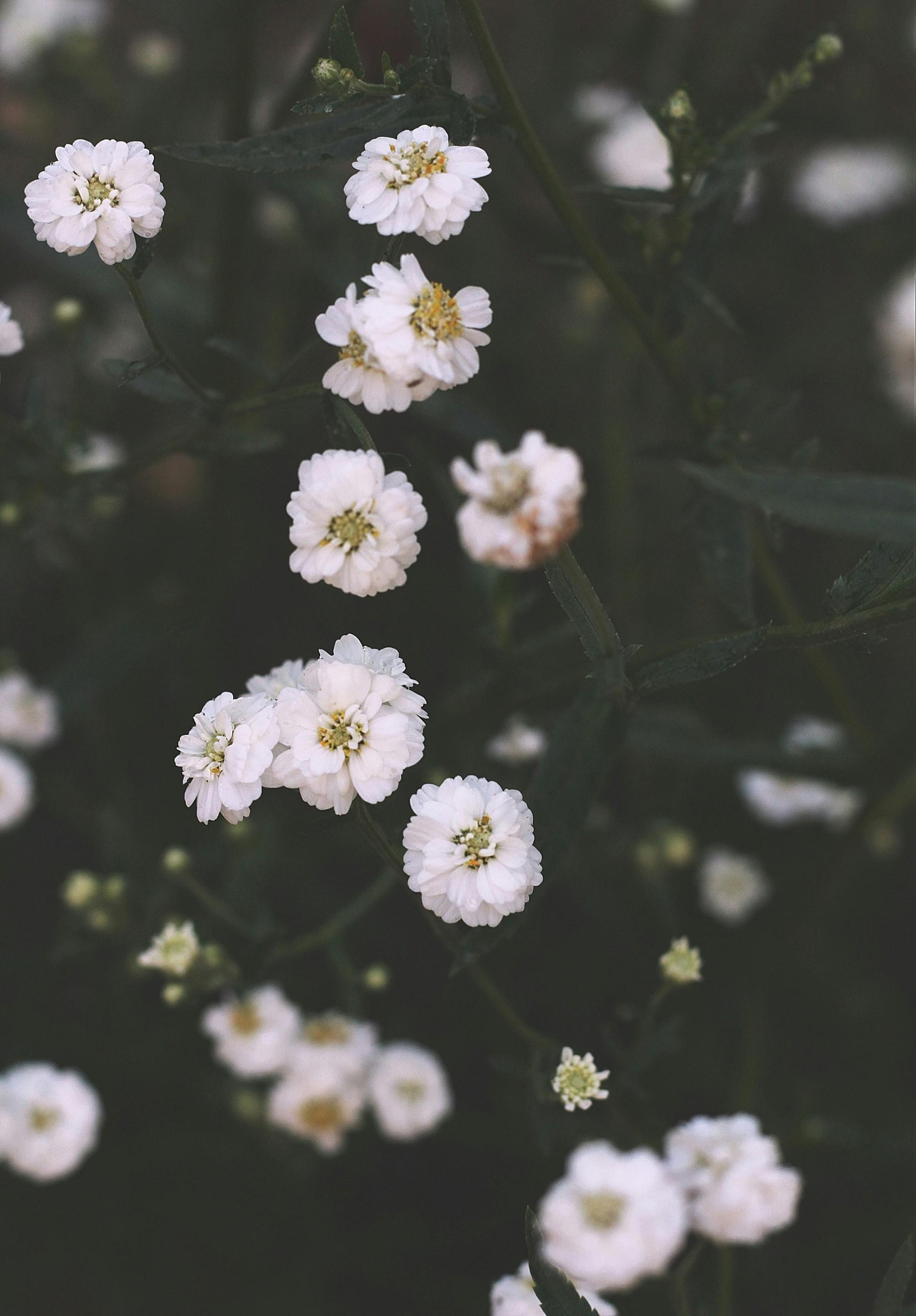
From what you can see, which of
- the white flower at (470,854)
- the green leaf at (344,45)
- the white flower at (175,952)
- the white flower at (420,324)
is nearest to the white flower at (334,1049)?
the white flower at (175,952)

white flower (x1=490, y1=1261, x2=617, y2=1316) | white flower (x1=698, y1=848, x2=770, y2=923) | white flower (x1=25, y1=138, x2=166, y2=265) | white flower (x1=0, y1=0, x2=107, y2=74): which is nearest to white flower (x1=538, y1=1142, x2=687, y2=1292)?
white flower (x1=490, y1=1261, x2=617, y2=1316)

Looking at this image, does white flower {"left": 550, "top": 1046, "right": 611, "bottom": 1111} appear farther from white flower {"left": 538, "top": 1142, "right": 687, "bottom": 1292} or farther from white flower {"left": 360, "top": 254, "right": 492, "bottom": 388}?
white flower {"left": 360, "top": 254, "right": 492, "bottom": 388}

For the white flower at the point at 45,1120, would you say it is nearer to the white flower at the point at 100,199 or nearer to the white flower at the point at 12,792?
the white flower at the point at 12,792

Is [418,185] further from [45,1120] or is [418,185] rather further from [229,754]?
[45,1120]

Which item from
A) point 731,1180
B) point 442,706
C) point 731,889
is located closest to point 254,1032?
point 442,706

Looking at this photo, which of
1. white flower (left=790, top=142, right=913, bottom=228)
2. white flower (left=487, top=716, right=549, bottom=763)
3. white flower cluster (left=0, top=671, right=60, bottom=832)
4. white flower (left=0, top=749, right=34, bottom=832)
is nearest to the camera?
white flower (left=487, top=716, right=549, bottom=763)

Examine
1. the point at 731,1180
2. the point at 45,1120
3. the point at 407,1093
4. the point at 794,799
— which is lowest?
the point at 794,799
